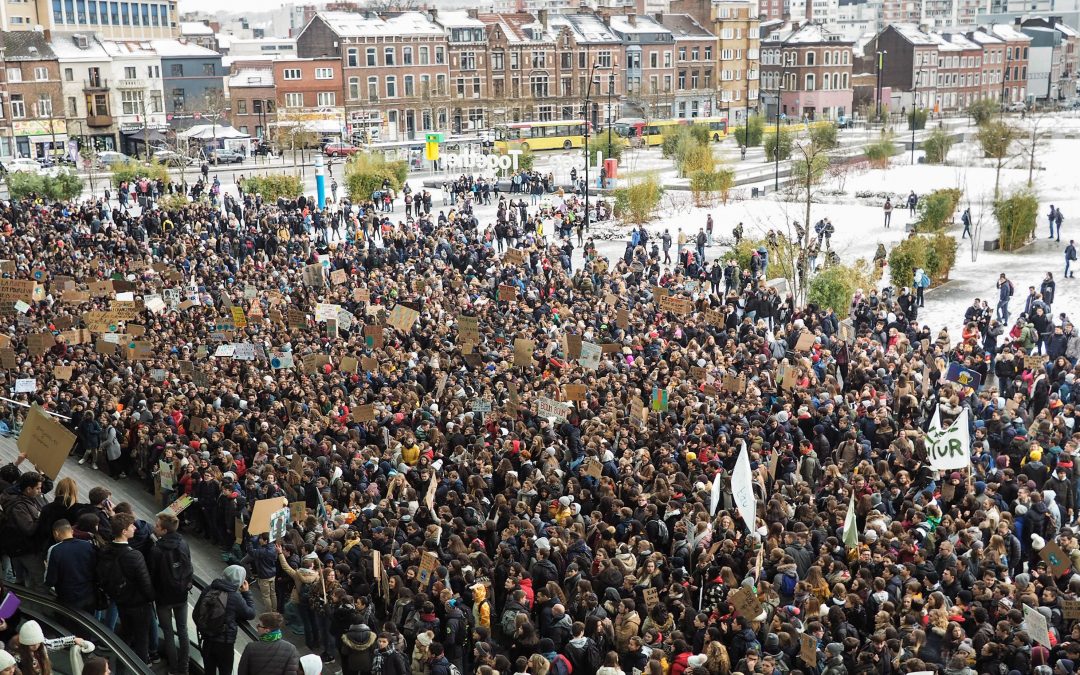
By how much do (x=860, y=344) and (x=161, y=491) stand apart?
12808 millimetres

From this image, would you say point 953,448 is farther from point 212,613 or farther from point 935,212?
point 935,212

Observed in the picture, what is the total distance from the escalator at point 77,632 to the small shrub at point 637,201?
36385 millimetres

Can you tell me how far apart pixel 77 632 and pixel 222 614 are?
46.3 inches

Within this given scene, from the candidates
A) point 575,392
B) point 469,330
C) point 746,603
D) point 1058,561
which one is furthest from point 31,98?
point 1058,561

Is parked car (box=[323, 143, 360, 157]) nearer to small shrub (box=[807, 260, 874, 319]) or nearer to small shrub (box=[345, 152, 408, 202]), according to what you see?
small shrub (box=[345, 152, 408, 202])

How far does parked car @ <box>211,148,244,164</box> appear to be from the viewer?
232ft

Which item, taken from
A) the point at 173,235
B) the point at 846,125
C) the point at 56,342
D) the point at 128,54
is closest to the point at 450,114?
the point at 128,54

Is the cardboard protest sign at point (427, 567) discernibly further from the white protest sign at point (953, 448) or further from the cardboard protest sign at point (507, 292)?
the cardboard protest sign at point (507, 292)

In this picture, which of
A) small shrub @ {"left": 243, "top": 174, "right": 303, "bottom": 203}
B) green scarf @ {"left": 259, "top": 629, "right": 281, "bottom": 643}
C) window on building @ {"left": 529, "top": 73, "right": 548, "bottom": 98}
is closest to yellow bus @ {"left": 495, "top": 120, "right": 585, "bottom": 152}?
window on building @ {"left": 529, "top": 73, "right": 548, "bottom": 98}

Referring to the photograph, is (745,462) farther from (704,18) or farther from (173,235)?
(704,18)

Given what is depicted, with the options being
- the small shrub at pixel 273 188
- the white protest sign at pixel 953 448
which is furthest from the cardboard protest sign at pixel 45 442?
the small shrub at pixel 273 188

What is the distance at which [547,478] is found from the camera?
577 inches

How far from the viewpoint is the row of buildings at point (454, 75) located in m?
77.3

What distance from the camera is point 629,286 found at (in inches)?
1141
